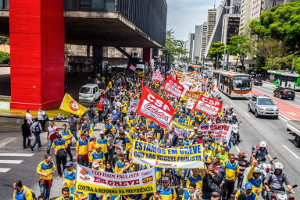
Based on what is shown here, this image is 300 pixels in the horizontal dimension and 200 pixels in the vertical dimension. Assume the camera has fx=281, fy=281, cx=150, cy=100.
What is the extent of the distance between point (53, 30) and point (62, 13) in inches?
92.8

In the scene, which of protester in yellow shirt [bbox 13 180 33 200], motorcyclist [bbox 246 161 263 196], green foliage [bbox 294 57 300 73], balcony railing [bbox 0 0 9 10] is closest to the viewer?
protester in yellow shirt [bbox 13 180 33 200]

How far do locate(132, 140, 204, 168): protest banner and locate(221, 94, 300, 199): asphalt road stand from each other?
4770 millimetres

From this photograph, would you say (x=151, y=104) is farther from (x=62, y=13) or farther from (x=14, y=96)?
(x=62, y=13)

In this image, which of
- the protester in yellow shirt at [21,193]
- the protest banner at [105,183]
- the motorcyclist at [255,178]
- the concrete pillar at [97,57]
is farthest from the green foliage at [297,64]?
the protester in yellow shirt at [21,193]

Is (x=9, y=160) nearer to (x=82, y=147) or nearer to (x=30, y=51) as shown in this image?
(x=82, y=147)

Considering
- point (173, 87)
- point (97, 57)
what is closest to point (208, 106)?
point (173, 87)

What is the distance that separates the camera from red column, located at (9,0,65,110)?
65.5 feet

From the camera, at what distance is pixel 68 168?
765 cm

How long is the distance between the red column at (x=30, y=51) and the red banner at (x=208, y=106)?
472 inches

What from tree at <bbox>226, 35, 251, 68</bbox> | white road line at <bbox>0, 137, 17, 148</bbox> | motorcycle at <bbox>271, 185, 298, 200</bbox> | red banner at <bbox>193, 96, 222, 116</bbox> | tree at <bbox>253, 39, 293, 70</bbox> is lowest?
white road line at <bbox>0, 137, 17, 148</bbox>

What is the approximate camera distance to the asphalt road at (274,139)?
13.0 m

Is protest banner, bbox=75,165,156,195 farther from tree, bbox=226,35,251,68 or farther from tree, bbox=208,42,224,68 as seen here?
tree, bbox=208,42,224,68

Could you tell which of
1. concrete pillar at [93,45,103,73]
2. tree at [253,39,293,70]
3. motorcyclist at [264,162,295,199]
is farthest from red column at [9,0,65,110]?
tree at [253,39,293,70]

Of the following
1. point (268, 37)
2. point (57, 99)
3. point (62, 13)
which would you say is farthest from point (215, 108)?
point (268, 37)
